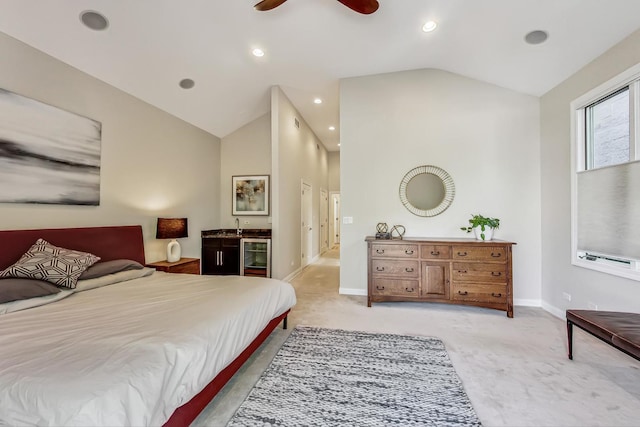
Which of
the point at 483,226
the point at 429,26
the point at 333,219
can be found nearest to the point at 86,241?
the point at 429,26

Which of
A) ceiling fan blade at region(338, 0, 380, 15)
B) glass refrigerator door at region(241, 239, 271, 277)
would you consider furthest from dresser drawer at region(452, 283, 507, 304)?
ceiling fan blade at region(338, 0, 380, 15)

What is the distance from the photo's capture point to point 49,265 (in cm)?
216

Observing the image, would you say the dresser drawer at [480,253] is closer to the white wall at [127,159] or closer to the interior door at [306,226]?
the interior door at [306,226]

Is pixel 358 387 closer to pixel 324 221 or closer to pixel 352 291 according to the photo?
pixel 352 291

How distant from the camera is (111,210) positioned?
326cm

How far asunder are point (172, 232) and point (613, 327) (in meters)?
4.66

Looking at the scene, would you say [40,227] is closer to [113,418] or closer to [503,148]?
[113,418]

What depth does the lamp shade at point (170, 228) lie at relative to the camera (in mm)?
3674

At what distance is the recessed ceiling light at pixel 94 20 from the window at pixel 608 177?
5.03 m

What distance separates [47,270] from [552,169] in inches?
216

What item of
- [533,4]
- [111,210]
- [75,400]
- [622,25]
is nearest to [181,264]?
[111,210]

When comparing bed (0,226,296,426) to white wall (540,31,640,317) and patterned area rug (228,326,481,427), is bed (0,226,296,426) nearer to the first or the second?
patterned area rug (228,326,481,427)

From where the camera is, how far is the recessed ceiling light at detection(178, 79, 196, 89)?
12.3ft

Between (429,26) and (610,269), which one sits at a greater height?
(429,26)
